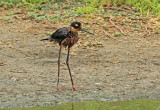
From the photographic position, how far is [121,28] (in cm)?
920

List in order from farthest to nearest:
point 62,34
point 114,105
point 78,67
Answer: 1. point 78,67
2. point 62,34
3. point 114,105

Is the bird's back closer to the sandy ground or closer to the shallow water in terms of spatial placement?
the sandy ground

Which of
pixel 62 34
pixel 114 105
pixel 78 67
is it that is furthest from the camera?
pixel 78 67

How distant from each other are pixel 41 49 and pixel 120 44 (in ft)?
5.58

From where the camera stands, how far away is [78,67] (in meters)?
7.29

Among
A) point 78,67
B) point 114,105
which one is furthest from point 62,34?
point 78,67

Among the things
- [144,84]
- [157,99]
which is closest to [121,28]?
[144,84]

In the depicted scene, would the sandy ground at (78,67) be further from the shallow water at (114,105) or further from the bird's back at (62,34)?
the bird's back at (62,34)

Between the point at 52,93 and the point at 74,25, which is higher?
the point at 74,25

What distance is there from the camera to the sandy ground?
5930 millimetres

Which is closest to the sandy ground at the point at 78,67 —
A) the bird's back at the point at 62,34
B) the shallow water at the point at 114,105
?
the shallow water at the point at 114,105

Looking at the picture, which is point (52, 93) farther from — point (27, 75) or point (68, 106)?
point (27, 75)

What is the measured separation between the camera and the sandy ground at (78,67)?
5.93m

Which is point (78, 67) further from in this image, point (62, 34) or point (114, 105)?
point (114, 105)
